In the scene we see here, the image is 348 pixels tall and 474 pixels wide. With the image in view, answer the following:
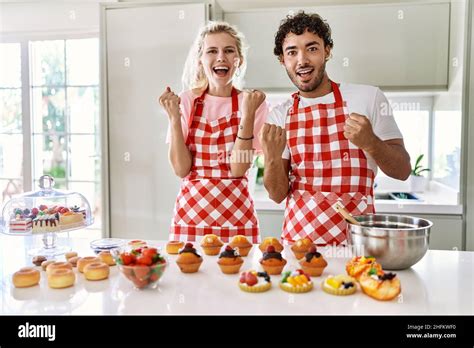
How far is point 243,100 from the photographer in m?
1.64

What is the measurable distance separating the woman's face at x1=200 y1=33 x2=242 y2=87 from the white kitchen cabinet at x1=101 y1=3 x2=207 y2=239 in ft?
2.24

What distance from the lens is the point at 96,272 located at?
1.05 meters

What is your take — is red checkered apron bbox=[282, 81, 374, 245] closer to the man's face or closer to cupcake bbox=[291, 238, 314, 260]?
the man's face

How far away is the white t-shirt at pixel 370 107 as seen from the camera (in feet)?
4.99

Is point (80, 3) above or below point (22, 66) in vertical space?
above

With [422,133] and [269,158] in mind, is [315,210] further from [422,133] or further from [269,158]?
[422,133]

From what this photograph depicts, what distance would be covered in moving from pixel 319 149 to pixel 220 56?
0.50 m

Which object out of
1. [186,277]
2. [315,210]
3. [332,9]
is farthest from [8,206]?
[332,9]

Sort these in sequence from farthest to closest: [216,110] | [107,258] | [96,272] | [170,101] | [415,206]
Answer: [415,206] < [216,110] < [170,101] < [107,258] < [96,272]

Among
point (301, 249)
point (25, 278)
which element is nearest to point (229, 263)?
point (301, 249)

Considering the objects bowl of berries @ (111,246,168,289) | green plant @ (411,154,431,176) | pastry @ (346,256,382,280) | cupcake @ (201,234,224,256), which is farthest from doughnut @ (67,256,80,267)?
green plant @ (411,154,431,176)

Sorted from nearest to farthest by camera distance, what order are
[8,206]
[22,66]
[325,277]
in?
1. [325,277]
2. [8,206]
3. [22,66]

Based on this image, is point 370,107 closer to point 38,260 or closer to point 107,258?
point 107,258
